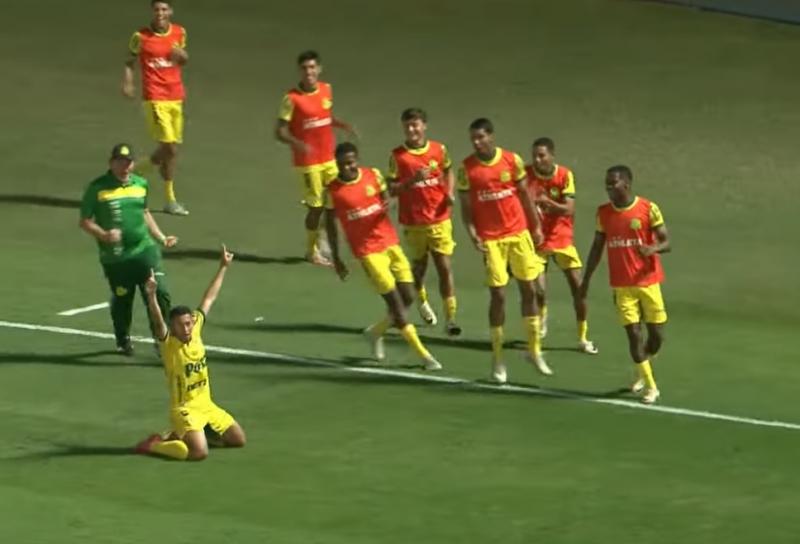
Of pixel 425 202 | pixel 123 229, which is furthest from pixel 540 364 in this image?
pixel 123 229

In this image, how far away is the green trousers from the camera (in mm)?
24328

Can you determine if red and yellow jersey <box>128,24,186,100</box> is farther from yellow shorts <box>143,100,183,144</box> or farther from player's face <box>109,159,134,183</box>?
player's face <box>109,159,134,183</box>

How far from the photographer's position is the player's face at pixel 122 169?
24.1m

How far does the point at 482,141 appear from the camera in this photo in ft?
77.7

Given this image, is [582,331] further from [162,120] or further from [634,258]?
[162,120]

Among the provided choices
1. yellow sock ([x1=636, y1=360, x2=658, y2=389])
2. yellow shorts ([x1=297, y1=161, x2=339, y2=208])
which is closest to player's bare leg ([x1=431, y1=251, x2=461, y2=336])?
yellow sock ([x1=636, y1=360, x2=658, y2=389])

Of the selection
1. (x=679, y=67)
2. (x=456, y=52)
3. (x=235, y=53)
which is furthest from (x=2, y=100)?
(x=679, y=67)

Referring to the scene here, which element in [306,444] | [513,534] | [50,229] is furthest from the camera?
[50,229]

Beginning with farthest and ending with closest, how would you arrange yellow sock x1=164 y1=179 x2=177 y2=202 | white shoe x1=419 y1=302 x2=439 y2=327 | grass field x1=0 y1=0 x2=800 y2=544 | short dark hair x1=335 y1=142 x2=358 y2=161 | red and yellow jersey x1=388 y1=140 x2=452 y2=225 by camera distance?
yellow sock x1=164 y1=179 x2=177 y2=202 < white shoe x1=419 y1=302 x2=439 y2=327 < red and yellow jersey x1=388 y1=140 x2=452 y2=225 < short dark hair x1=335 y1=142 x2=358 y2=161 < grass field x1=0 y1=0 x2=800 y2=544

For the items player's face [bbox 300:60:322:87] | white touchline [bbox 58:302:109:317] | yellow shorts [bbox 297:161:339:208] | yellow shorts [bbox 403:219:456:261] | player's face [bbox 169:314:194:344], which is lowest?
white touchline [bbox 58:302:109:317]

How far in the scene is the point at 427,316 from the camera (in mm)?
25938

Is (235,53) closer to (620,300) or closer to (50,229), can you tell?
(50,229)

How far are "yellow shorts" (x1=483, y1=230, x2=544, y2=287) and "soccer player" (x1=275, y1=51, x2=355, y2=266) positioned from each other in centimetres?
491

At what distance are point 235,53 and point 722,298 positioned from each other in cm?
1324
